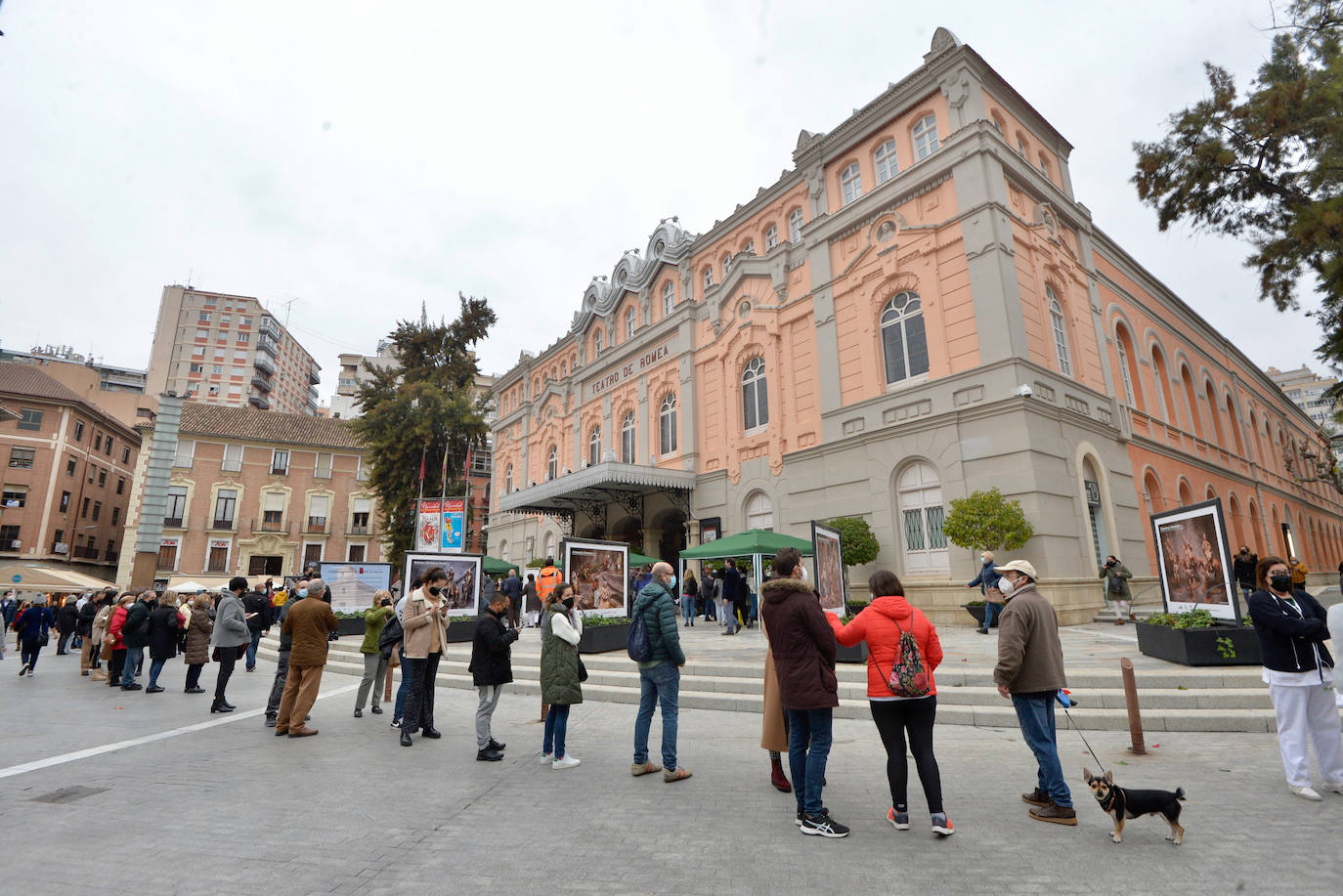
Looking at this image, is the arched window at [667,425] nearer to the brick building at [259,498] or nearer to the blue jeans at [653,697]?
the blue jeans at [653,697]

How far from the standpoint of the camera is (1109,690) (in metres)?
7.62

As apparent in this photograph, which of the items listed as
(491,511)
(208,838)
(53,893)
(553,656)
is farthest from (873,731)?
(491,511)

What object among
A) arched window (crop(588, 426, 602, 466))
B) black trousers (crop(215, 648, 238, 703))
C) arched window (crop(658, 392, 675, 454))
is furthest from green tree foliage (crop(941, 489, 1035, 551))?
arched window (crop(588, 426, 602, 466))

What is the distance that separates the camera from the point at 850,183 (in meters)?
20.6

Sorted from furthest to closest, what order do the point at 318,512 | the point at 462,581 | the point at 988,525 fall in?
1. the point at 318,512
2. the point at 462,581
3. the point at 988,525

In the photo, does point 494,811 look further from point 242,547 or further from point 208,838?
point 242,547

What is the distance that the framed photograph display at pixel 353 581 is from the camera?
18453mm

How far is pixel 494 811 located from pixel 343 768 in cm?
216

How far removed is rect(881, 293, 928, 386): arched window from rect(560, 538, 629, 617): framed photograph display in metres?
9.74

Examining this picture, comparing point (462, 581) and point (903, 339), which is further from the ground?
point (903, 339)

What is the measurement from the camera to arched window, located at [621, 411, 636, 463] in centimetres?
2789

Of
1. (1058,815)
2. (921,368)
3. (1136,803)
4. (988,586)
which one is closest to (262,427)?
(921,368)

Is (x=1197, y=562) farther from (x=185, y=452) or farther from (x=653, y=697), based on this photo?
(x=185, y=452)

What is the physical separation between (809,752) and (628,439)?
79.3ft
